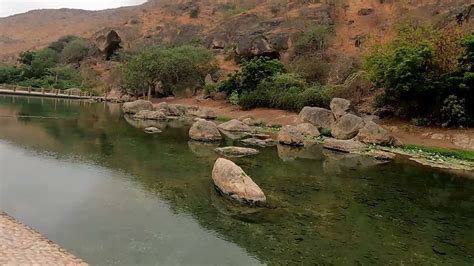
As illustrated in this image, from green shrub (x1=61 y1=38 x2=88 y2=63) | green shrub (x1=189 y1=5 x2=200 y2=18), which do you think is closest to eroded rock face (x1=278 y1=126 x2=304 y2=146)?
green shrub (x1=189 y1=5 x2=200 y2=18)

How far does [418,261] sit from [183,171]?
10828mm

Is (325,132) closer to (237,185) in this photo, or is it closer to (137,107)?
(237,185)

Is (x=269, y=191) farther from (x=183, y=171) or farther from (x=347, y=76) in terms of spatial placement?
(x=347, y=76)

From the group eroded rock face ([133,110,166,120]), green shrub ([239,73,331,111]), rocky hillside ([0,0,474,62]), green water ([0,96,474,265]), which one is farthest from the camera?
rocky hillside ([0,0,474,62])

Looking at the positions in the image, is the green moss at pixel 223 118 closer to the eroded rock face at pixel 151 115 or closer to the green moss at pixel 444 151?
the eroded rock face at pixel 151 115

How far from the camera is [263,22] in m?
65.4

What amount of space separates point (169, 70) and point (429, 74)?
36.1 m

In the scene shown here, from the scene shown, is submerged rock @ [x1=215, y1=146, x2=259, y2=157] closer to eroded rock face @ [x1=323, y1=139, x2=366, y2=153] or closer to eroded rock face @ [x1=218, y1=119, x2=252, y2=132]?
eroded rock face @ [x1=323, y1=139, x2=366, y2=153]

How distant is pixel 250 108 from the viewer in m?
44.9

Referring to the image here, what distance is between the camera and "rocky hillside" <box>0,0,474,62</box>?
5631 cm

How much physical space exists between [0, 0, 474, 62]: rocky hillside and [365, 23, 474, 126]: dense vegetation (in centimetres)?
1195

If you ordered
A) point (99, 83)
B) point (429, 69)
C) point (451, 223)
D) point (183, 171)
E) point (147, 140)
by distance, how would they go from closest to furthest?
point (451, 223)
point (183, 171)
point (147, 140)
point (429, 69)
point (99, 83)

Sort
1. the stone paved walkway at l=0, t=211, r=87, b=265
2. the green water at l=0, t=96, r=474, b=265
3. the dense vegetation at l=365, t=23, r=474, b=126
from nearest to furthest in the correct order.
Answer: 1. the stone paved walkway at l=0, t=211, r=87, b=265
2. the green water at l=0, t=96, r=474, b=265
3. the dense vegetation at l=365, t=23, r=474, b=126

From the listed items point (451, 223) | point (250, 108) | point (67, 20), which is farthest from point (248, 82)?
point (67, 20)
